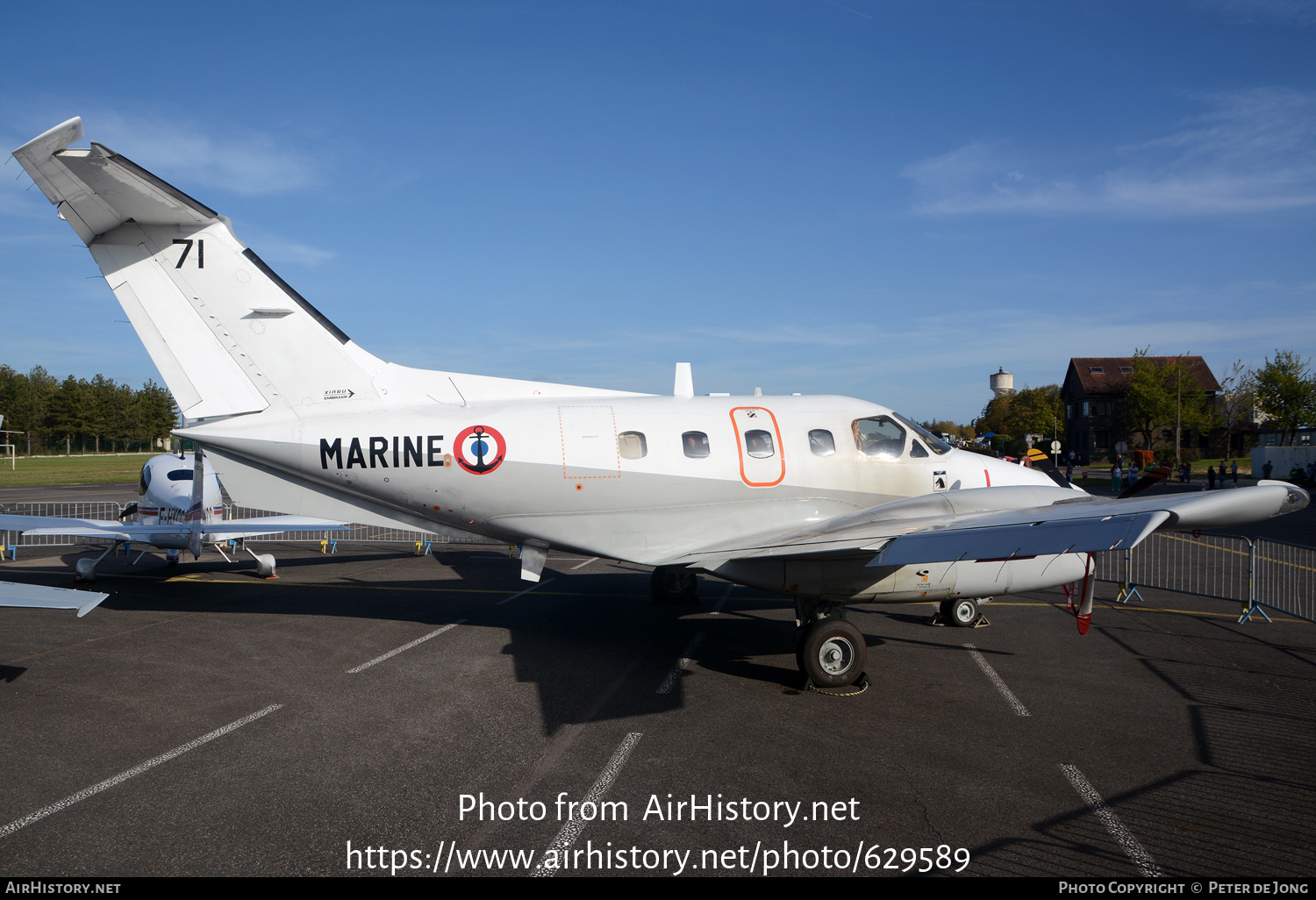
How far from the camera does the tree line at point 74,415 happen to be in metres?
89.4

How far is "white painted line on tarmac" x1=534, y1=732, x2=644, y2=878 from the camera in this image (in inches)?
190

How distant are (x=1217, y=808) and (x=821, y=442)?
583 centimetres

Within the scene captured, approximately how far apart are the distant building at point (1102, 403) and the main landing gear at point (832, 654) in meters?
75.1

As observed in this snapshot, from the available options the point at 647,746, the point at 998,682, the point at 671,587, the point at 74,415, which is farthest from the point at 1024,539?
the point at 74,415

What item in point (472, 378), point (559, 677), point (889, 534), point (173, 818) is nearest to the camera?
point (173, 818)

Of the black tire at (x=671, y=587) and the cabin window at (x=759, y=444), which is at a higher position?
the cabin window at (x=759, y=444)

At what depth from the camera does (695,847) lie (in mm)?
4965

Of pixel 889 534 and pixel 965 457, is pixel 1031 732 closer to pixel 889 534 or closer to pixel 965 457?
pixel 889 534

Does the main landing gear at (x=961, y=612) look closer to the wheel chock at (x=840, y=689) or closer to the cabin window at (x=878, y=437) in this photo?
the cabin window at (x=878, y=437)

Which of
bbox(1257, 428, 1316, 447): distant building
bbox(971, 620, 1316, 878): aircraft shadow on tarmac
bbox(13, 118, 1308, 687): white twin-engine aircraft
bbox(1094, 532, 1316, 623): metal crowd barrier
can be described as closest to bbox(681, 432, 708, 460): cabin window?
bbox(13, 118, 1308, 687): white twin-engine aircraft

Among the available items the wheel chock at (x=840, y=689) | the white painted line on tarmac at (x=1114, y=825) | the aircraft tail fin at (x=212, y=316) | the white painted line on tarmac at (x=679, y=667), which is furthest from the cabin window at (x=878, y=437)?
the aircraft tail fin at (x=212, y=316)

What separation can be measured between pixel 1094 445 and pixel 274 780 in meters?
83.9

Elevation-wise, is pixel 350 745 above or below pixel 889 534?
below

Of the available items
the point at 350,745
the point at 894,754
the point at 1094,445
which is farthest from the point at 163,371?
the point at 1094,445
